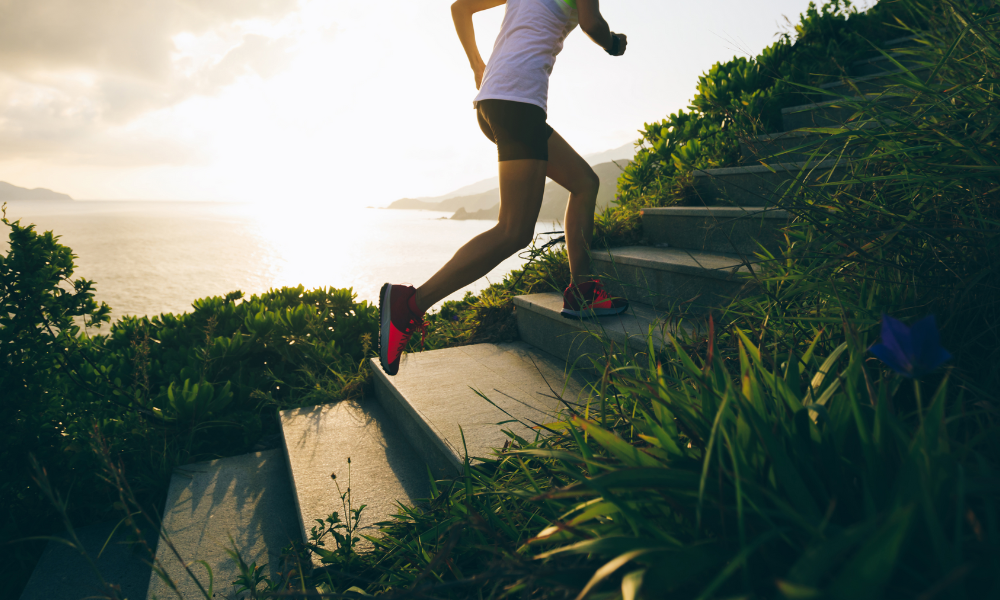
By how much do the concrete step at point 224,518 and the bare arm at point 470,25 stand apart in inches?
78.0

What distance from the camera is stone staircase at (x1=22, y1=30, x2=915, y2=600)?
4.77 feet

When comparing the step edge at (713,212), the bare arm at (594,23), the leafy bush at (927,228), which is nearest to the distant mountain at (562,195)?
the step edge at (713,212)

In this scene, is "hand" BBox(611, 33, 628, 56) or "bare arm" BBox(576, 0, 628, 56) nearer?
"bare arm" BBox(576, 0, 628, 56)

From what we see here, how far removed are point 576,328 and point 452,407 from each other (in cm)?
68

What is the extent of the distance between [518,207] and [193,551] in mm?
1616

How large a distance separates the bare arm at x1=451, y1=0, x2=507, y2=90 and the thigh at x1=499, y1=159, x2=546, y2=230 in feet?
2.01

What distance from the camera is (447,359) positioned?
243cm

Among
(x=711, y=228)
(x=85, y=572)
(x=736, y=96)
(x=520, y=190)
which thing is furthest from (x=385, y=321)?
(x=736, y=96)

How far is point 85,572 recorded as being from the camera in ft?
5.00

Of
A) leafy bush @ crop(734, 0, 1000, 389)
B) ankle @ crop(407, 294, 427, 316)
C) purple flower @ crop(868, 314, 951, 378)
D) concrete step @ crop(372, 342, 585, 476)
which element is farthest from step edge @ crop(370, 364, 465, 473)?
purple flower @ crop(868, 314, 951, 378)

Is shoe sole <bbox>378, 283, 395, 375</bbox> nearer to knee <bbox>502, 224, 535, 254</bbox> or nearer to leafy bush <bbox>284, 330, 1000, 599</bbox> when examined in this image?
knee <bbox>502, 224, 535, 254</bbox>

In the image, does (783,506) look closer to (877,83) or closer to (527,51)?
(527,51)

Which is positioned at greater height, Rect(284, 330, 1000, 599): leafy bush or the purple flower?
the purple flower

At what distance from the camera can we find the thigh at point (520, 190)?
1931 millimetres
